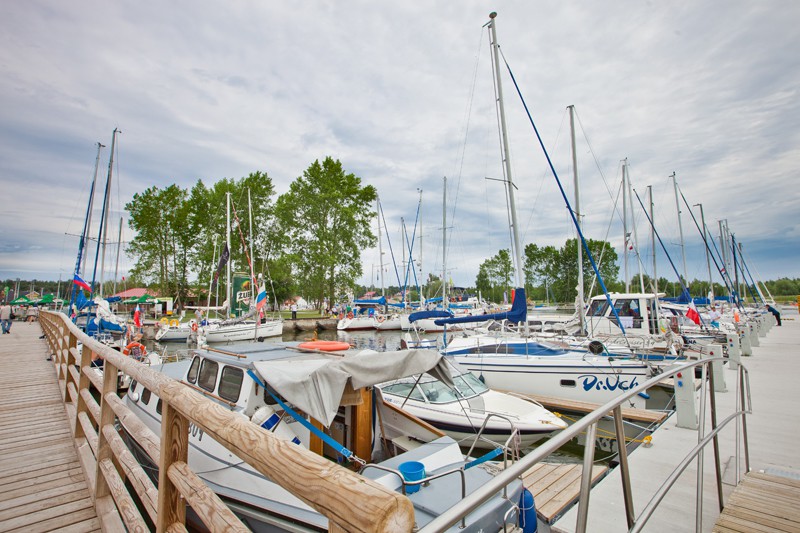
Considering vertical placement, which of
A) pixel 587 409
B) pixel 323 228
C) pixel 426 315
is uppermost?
pixel 323 228

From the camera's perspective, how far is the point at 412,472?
3893 millimetres

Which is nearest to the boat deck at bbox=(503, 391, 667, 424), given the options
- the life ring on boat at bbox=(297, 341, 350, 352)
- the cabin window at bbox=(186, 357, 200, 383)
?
the life ring on boat at bbox=(297, 341, 350, 352)

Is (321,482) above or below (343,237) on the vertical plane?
below

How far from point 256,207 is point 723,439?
42822mm

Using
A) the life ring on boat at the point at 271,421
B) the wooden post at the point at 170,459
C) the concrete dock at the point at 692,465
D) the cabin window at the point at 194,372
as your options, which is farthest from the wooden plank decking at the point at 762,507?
the cabin window at the point at 194,372

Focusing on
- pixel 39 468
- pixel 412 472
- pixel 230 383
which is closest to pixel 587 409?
pixel 412 472

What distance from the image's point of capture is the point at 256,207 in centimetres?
4234

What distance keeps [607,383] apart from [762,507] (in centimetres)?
768

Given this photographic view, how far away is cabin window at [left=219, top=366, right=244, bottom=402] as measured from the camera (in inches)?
219

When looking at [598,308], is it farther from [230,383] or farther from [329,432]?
[230,383]

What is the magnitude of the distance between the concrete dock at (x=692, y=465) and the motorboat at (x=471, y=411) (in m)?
2.10

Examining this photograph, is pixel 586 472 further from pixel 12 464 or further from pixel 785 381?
pixel 785 381

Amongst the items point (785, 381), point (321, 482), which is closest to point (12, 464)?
point (321, 482)

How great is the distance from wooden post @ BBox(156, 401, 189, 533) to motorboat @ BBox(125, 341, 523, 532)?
1.90m
